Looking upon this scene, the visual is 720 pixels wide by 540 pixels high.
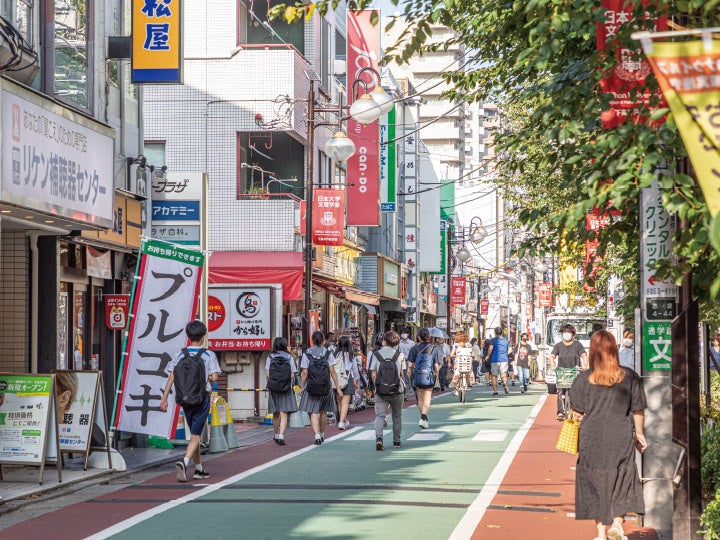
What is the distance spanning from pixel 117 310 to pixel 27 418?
5.43 metres

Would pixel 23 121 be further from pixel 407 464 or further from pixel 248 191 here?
pixel 248 191

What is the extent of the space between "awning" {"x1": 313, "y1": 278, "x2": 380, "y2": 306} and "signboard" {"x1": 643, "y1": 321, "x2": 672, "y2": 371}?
841 inches

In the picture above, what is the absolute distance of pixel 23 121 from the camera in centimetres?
1362

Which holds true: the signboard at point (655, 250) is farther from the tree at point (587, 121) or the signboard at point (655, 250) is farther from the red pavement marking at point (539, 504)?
the red pavement marking at point (539, 504)

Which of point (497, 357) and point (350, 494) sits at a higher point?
point (497, 357)

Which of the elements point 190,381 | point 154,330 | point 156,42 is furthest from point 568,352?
point 190,381

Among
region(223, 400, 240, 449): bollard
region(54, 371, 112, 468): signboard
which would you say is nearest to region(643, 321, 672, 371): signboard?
region(54, 371, 112, 468): signboard

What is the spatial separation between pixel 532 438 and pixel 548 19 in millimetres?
12881

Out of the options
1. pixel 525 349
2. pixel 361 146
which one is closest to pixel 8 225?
pixel 361 146

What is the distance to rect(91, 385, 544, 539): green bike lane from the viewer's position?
1093cm

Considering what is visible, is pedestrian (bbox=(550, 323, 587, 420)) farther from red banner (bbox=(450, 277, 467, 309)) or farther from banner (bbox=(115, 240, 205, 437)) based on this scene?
red banner (bbox=(450, 277, 467, 309))

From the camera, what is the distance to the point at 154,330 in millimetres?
16594

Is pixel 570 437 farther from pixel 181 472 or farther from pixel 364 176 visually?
pixel 364 176

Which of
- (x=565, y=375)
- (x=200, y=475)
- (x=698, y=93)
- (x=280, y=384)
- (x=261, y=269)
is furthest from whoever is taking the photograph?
(x=261, y=269)
